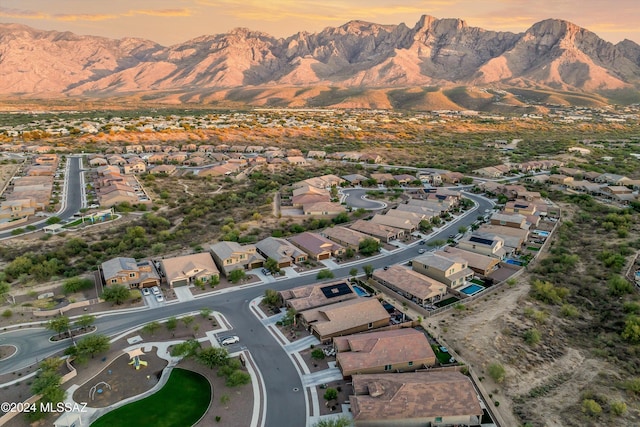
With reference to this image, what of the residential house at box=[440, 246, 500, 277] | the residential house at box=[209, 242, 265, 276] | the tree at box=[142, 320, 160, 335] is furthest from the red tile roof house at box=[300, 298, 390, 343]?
the residential house at box=[440, 246, 500, 277]

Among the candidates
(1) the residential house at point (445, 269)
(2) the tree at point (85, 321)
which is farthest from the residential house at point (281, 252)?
(2) the tree at point (85, 321)

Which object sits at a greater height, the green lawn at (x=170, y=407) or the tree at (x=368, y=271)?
the tree at (x=368, y=271)

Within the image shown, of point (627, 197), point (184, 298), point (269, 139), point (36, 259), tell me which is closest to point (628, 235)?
point (627, 197)

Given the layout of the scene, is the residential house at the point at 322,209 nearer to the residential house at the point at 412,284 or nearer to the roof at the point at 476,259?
the roof at the point at 476,259

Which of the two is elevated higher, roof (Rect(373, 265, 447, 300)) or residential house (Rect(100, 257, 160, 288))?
roof (Rect(373, 265, 447, 300))

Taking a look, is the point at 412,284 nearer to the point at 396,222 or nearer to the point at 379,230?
the point at 379,230

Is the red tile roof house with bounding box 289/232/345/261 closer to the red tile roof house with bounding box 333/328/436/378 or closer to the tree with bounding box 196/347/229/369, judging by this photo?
the red tile roof house with bounding box 333/328/436/378
